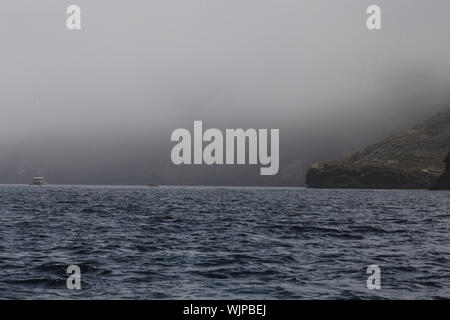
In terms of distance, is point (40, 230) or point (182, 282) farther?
point (40, 230)

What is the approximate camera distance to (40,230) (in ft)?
136

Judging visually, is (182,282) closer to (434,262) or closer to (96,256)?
(96,256)

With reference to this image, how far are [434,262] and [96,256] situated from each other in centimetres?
1750

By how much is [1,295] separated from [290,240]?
2104 centimetres

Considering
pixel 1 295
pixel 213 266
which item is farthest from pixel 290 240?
pixel 1 295

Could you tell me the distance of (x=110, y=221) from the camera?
51.2 metres

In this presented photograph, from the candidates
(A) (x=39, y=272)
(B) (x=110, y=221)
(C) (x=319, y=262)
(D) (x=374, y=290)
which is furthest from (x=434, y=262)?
(B) (x=110, y=221)

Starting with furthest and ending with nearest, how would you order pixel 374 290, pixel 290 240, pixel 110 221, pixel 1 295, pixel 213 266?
pixel 110 221
pixel 290 240
pixel 213 266
pixel 374 290
pixel 1 295

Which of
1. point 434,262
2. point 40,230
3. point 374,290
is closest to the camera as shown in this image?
point 374,290
